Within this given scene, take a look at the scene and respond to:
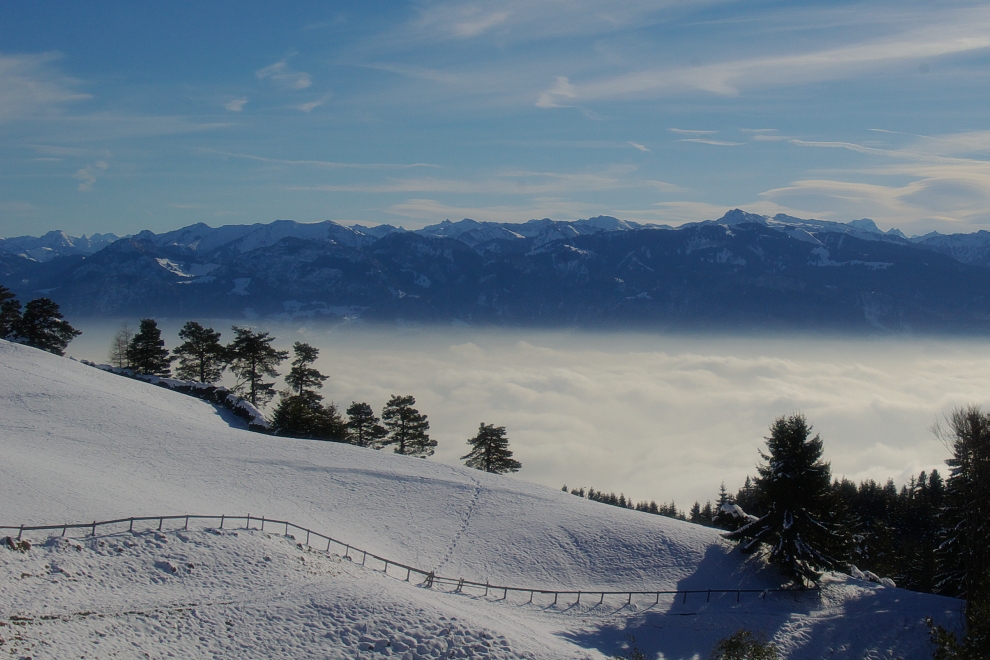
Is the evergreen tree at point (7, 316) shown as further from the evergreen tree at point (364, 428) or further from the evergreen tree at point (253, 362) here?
the evergreen tree at point (364, 428)

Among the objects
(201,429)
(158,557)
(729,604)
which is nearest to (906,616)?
(729,604)

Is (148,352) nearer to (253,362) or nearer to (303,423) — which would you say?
(253,362)

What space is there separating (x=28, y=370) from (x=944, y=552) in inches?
2601

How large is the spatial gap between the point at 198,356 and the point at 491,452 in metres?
35.6

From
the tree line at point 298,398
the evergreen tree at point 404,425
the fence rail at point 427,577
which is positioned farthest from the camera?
the evergreen tree at point 404,425

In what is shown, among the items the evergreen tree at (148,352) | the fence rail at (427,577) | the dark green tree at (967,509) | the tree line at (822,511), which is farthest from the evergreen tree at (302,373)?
the dark green tree at (967,509)

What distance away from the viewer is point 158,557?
88.2 ft

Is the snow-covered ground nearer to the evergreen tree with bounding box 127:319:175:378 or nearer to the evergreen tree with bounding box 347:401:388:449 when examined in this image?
the evergreen tree with bounding box 347:401:388:449

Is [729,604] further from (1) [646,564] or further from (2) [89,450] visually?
(2) [89,450]

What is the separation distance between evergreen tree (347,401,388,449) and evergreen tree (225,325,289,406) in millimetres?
9517

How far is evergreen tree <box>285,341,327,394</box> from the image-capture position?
7038cm

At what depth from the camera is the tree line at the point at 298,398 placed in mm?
61156

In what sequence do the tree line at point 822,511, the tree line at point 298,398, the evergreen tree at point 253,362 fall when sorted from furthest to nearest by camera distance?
the evergreen tree at point 253,362
the tree line at point 298,398
the tree line at point 822,511

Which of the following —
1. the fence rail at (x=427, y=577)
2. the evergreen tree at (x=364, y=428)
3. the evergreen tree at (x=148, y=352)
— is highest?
the evergreen tree at (x=148, y=352)
